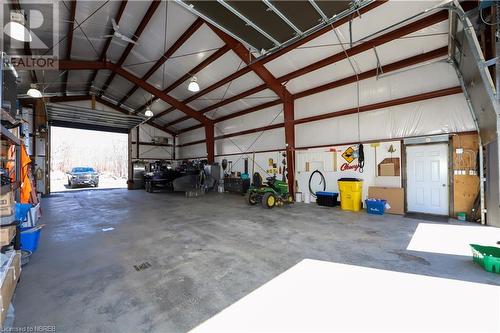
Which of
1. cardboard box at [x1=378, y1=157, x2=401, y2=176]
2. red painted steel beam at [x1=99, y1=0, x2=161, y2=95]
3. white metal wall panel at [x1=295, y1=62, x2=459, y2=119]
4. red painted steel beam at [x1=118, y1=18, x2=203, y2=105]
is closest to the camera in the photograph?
white metal wall panel at [x1=295, y1=62, x2=459, y2=119]

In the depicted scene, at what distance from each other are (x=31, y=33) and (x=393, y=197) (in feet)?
37.5

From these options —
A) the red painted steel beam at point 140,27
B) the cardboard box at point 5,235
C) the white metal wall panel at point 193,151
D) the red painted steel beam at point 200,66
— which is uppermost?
the red painted steel beam at point 140,27

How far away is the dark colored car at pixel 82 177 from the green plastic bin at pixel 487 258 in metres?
17.3

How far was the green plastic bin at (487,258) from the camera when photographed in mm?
2359

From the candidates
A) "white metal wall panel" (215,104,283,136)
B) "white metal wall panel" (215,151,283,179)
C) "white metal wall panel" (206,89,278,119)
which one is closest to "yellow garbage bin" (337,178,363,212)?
"white metal wall panel" (215,151,283,179)

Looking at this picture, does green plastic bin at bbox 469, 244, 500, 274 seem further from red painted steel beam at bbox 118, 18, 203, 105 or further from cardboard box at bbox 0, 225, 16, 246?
red painted steel beam at bbox 118, 18, 203, 105

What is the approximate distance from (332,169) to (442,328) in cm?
595

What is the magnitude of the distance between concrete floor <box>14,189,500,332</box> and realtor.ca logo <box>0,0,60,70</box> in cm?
375

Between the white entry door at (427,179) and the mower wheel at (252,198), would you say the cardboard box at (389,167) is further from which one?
the mower wheel at (252,198)

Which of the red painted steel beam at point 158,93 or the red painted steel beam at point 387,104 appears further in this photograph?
the red painted steel beam at point 158,93

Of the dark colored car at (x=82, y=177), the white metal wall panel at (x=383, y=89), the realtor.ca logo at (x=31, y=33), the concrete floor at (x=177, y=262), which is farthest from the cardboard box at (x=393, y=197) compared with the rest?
the dark colored car at (x=82, y=177)

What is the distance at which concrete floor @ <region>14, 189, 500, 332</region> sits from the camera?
1762 mm

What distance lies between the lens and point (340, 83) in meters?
6.64

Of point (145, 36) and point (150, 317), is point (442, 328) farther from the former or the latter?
point (145, 36)
